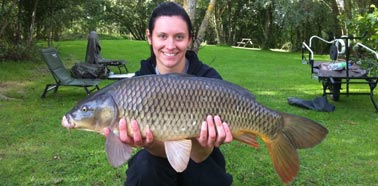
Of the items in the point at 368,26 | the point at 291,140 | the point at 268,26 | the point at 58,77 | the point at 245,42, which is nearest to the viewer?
the point at 291,140

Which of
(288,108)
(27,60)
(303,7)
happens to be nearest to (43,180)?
(288,108)

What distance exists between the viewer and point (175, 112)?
1671mm

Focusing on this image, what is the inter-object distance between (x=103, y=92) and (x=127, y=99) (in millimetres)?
123

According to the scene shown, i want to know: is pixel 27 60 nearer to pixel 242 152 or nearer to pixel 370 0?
pixel 242 152

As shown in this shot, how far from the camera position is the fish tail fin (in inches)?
72.1

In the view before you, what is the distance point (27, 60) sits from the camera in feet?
38.5

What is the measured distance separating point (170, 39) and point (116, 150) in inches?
25.5

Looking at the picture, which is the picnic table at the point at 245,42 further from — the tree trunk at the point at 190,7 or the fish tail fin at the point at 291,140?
the fish tail fin at the point at 291,140

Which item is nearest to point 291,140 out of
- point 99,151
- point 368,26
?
point 99,151

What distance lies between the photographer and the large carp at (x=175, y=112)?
1.67 meters

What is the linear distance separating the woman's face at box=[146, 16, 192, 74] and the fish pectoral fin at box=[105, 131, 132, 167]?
0.58 m

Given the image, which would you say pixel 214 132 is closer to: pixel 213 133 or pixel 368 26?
pixel 213 133

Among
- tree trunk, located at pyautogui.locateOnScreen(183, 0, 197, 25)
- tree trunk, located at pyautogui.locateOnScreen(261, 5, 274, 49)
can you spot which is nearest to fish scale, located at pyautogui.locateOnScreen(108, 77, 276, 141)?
tree trunk, located at pyautogui.locateOnScreen(183, 0, 197, 25)

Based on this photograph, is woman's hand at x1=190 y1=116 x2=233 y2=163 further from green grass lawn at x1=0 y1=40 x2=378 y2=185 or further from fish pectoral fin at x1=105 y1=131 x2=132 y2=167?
green grass lawn at x1=0 y1=40 x2=378 y2=185
